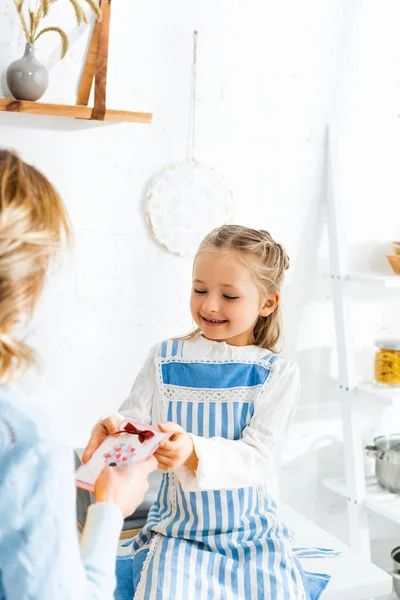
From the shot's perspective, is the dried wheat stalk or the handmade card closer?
the handmade card

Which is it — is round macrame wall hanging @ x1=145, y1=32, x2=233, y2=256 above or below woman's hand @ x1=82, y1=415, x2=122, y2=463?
above

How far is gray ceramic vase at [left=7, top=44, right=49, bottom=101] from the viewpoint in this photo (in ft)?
6.47

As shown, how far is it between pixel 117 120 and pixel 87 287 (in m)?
0.50

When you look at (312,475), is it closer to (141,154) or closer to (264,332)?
(264,332)

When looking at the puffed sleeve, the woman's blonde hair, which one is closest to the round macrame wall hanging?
the puffed sleeve

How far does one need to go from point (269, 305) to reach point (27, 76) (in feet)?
2.92

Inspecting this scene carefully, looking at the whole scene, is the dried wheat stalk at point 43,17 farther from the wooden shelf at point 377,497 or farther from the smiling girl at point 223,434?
the wooden shelf at point 377,497

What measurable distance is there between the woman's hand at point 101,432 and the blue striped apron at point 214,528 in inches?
6.9

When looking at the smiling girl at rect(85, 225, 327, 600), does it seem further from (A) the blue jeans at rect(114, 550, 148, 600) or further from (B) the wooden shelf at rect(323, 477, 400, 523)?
(B) the wooden shelf at rect(323, 477, 400, 523)

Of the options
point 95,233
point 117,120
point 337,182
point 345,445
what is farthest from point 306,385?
point 117,120

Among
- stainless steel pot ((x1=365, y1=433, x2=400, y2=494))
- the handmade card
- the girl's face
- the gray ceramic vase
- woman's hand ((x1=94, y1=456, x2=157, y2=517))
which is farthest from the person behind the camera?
stainless steel pot ((x1=365, y1=433, x2=400, y2=494))

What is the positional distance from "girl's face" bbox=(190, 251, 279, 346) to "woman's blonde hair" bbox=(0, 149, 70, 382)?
732mm

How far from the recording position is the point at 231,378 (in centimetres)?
166

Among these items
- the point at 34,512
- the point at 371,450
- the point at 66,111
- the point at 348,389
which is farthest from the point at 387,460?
the point at 34,512
